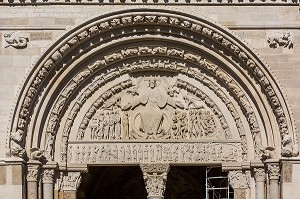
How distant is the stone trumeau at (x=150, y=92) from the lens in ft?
50.4

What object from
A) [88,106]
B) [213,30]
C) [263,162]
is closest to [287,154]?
[263,162]

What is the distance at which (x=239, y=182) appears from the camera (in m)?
15.8

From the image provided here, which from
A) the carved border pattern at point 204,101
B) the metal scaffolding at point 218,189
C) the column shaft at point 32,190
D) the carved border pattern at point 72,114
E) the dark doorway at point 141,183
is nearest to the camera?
the column shaft at point 32,190

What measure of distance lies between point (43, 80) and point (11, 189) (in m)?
1.66

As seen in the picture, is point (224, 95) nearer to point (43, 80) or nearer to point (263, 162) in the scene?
point (263, 162)

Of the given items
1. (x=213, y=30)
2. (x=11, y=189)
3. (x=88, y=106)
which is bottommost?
(x=11, y=189)

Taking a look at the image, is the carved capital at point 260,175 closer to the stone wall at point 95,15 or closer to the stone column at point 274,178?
the stone column at point 274,178

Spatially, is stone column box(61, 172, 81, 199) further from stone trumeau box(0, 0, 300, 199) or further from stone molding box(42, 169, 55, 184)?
stone molding box(42, 169, 55, 184)

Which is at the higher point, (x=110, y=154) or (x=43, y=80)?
(x=43, y=80)

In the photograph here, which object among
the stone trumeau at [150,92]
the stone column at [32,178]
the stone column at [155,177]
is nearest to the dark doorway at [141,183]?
the stone trumeau at [150,92]

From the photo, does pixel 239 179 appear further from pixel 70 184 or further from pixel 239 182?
pixel 70 184

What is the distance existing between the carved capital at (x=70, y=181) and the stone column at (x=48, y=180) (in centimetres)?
24

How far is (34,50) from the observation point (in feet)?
50.9

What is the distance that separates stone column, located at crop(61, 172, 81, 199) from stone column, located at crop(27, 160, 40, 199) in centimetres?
53
